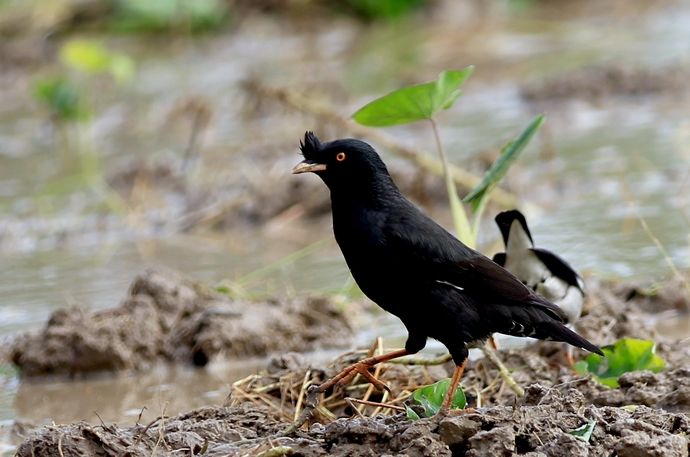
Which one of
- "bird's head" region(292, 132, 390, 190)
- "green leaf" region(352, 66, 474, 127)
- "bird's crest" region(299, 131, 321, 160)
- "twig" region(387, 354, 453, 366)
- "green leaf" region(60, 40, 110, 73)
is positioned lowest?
"twig" region(387, 354, 453, 366)

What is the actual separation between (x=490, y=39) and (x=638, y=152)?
5.37 metres

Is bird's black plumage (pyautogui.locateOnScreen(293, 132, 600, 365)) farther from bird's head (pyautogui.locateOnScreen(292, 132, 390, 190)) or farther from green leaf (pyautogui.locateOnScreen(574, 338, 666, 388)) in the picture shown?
green leaf (pyautogui.locateOnScreen(574, 338, 666, 388))

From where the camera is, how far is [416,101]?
5.29 meters

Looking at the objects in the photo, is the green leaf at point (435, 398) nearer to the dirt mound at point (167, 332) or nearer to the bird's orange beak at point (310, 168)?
the bird's orange beak at point (310, 168)

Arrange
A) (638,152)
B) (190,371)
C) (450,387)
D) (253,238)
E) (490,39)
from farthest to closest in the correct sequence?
(490,39) < (638,152) < (253,238) < (190,371) < (450,387)

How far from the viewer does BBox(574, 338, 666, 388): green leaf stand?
494 centimetres

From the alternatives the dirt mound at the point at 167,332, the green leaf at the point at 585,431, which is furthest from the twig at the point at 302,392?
the dirt mound at the point at 167,332

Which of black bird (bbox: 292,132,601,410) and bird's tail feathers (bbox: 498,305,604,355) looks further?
bird's tail feathers (bbox: 498,305,604,355)

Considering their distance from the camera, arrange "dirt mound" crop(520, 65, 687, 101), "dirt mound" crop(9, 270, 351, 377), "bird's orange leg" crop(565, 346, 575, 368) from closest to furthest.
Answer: "bird's orange leg" crop(565, 346, 575, 368)
"dirt mound" crop(9, 270, 351, 377)
"dirt mound" crop(520, 65, 687, 101)

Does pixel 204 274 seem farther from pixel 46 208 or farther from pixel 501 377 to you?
pixel 501 377

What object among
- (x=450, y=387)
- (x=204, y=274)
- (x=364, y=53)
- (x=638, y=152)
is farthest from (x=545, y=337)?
(x=364, y=53)

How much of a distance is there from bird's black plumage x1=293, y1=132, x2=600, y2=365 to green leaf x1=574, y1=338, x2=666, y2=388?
58 centimetres

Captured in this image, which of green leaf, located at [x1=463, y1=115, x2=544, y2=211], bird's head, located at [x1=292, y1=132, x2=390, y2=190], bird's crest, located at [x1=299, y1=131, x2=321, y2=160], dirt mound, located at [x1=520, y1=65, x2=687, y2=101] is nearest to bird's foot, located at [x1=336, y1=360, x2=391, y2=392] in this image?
bird's head, located at [x1=292, y1=132, x2=390, y2=190]

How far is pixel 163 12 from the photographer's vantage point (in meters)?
16.5
